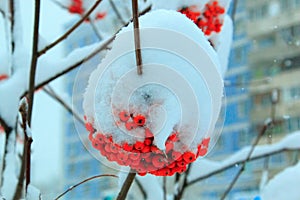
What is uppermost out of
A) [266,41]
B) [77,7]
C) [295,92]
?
[266,41]

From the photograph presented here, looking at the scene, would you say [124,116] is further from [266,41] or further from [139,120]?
[266,41]

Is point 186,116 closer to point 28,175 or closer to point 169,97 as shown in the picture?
point 169,97

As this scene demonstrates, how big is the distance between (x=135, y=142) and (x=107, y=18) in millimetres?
860

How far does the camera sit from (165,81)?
41 centimetres

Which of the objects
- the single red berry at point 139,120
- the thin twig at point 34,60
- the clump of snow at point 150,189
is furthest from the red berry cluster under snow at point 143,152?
the clump of snow at point 150,189

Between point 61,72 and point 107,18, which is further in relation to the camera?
point 107,18

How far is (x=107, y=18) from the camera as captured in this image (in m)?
1.23

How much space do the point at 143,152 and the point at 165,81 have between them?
0.06m

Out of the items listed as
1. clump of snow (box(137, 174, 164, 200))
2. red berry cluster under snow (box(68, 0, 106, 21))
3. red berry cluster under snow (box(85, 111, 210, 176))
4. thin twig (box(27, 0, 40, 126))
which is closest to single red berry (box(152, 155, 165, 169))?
red berry cluster under snow (box(85, 111, 210, 176))

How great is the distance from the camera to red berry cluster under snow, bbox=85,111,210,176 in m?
0.41

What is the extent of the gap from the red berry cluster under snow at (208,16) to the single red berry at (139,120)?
21cm

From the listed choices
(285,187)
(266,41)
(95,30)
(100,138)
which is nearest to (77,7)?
(95,30)

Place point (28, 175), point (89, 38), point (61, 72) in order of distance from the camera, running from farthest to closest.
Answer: point (89, 38)
point (61, 72)
point (28, 175)

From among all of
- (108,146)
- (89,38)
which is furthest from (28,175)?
(89,38)
